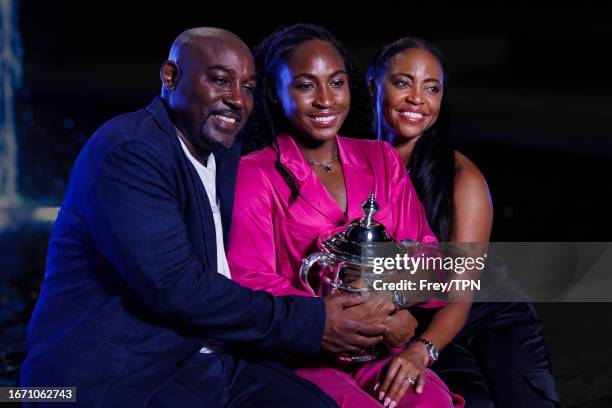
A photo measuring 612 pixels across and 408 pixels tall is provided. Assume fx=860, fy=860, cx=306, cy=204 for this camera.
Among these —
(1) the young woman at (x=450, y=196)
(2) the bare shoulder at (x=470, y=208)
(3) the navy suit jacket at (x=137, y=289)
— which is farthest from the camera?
(2) the bare shoulder at (x=470, y=208)

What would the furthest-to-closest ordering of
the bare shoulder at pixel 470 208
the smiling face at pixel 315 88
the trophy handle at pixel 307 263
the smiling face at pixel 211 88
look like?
the bare shoulder at pixel 470 208, the smiling face at pixel 315 88, the trophy handle at pixel 307 263, the smiling face at pixel 211 88

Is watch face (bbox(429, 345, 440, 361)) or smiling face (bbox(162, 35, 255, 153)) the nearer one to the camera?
smiling face (bbox(162, 35, 255, 153))

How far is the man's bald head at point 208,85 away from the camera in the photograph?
2.31 meters

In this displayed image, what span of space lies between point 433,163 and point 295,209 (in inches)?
28.7

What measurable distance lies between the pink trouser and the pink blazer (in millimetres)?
237

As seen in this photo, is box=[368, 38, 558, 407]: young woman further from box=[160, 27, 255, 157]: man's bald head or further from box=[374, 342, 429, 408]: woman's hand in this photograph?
box=[160, 27, 255, 157]: man's bald head

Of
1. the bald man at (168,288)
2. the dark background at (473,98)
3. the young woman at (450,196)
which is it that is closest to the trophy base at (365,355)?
the bald man at (168,288)

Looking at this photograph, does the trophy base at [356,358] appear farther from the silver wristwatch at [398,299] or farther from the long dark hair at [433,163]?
the long dark hair at [433,163]

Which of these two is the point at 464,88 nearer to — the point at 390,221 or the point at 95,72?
the point at 95,72

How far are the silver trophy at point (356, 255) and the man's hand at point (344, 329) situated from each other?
6 cm

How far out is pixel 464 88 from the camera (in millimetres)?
13375

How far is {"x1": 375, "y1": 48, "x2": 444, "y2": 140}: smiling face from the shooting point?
10.2ft

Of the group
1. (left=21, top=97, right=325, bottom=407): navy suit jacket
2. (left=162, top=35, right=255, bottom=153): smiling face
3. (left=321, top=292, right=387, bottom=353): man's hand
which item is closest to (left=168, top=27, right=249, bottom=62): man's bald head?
(left=162, top=35, right=255, bottom=153): smiling face

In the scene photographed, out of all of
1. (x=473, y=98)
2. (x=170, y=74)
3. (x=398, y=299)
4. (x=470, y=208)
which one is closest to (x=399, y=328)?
(x=398, y=299)
